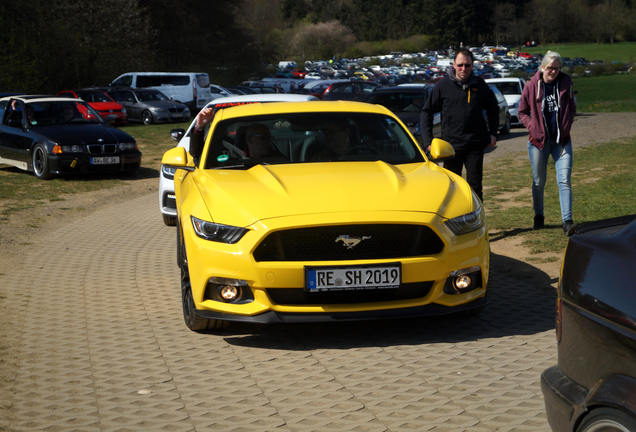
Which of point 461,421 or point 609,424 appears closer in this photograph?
point 609,424

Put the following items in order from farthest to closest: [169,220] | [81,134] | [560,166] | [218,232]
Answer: [81,134] < [169,220] < [560,166] < [218,232]

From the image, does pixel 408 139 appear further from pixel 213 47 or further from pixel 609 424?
pixel 213 47

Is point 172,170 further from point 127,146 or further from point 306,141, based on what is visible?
point 127,146

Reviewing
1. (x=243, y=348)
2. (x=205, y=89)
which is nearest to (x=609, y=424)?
(x=243, y=348)

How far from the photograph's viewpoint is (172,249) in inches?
416

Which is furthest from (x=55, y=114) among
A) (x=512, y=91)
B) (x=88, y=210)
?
(x=512, y=91)

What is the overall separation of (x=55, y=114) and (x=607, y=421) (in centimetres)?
1766

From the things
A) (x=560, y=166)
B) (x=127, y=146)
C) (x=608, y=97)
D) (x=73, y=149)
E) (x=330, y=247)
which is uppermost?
(x=330, y=247)

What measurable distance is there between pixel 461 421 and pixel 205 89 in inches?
1768

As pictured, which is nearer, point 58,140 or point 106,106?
point 58,140

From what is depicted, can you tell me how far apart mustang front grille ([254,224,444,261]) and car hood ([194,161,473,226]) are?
0.43ft

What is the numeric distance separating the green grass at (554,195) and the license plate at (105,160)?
23.7 feet

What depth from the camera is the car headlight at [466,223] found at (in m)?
6.25

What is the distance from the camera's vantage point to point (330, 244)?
6012mm
